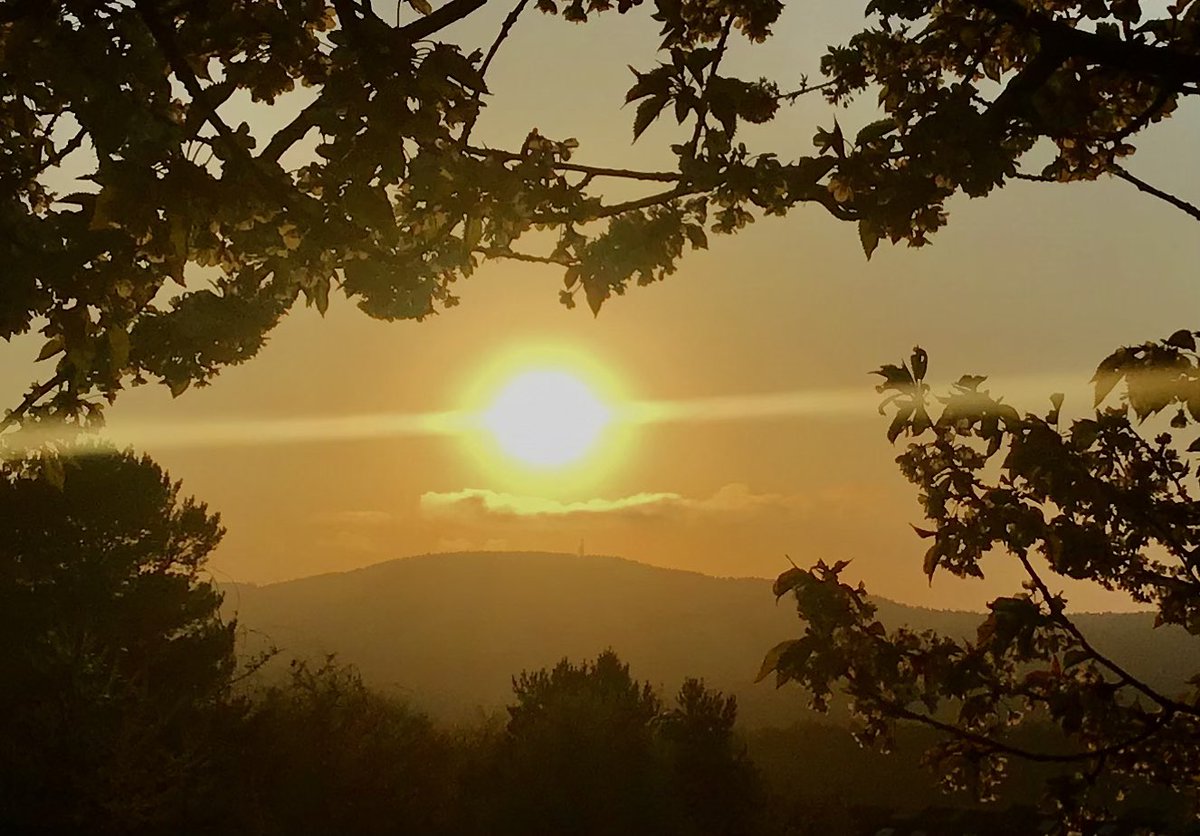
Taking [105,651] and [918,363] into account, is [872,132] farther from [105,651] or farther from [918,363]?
[105,651]

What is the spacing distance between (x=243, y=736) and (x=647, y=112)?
2607cm

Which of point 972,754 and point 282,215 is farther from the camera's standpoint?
point 972,754

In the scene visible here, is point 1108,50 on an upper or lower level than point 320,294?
upper

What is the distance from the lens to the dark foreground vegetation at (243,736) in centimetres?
2070

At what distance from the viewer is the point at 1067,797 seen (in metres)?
3.88

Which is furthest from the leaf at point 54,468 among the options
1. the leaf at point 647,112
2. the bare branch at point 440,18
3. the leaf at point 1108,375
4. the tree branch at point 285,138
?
the leaf at point 1108,375

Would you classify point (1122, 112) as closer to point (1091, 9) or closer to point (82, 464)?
point (1091, 9)

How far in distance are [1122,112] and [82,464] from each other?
1269 inches

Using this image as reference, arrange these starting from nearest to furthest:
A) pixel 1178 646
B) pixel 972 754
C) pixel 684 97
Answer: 1. pixel 684 97
2. pixel 972 754
3. pixel 1178 646

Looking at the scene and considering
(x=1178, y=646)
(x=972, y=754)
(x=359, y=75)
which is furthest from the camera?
(x=1178, y=646)

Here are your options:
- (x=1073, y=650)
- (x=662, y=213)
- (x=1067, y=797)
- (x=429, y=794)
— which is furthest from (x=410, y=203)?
(x=429, y=794)

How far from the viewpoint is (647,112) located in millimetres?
3357

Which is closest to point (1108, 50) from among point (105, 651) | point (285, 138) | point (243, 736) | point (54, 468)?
point (285, 138)

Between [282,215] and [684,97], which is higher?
[684,97]
